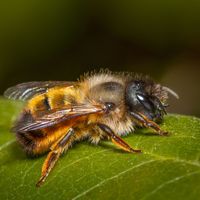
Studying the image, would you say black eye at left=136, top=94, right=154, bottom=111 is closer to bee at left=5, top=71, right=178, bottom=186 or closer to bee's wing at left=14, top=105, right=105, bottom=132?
bee at left=5, top=71, right=178, bottom=186

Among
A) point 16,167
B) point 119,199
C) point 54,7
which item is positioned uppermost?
point 54,7

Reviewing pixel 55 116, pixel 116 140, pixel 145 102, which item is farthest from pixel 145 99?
pixel 55 116

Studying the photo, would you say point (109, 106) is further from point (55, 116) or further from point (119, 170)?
point (119, 170)

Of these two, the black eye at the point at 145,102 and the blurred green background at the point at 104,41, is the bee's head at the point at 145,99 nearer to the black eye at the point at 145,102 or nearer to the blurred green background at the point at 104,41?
the black eye at the point at 145,102

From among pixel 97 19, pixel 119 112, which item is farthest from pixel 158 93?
pixel 97 19

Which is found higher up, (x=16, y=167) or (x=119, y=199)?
(x=119, y=199)

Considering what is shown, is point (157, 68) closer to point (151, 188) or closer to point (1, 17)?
point (1, 17)

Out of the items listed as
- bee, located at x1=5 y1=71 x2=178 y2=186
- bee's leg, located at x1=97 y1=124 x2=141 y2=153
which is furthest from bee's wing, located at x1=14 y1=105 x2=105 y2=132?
bee's leg, located at x1=97 y1=124 x2=141 y2=153
